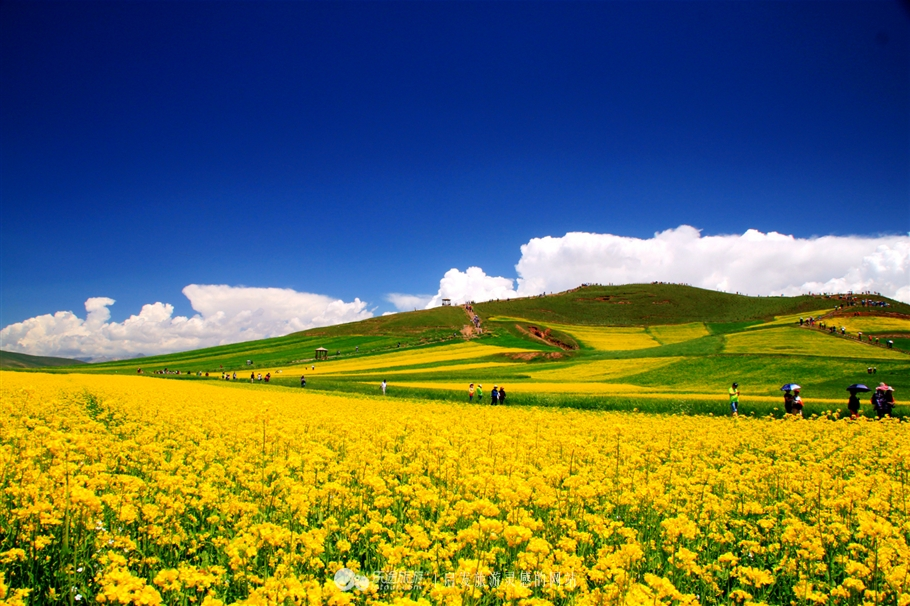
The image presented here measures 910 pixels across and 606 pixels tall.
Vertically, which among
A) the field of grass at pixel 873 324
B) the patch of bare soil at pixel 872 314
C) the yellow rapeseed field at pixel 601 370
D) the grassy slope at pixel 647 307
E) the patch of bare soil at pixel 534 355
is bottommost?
the yellow rapeseed field at pixel 601 370

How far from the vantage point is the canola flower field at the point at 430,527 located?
4.21 m

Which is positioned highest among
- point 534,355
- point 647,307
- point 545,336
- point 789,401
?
point 647,307

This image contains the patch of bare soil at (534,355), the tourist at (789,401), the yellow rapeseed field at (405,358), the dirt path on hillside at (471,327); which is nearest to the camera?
the tourist at (789,401)

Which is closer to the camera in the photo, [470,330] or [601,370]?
[601,370]

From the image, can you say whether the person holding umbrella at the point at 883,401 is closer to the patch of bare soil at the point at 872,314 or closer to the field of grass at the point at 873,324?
the field of grass at the point at 873,324

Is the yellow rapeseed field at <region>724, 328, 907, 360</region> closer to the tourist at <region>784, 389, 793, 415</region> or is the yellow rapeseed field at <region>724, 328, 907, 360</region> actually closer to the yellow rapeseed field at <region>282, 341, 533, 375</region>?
the tourist at <region>784, 389, 793, 415</region>

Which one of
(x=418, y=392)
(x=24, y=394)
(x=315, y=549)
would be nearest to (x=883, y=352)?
(x=418, y=392)

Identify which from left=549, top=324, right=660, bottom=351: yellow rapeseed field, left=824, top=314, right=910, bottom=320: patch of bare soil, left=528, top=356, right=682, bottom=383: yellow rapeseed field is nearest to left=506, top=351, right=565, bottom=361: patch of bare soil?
left=528, top=356, right=682, bottom=383: yellow rapeseed field

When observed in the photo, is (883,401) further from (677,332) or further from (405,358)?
(677,332)

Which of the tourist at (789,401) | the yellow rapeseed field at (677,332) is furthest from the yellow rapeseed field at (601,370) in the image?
the yellow rapeseed field at (677,332)

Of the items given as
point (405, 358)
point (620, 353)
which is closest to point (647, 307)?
point (620, 353)

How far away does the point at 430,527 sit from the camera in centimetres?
568

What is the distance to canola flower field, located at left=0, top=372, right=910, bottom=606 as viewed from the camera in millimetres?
4207

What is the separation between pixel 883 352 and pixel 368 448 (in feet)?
164
